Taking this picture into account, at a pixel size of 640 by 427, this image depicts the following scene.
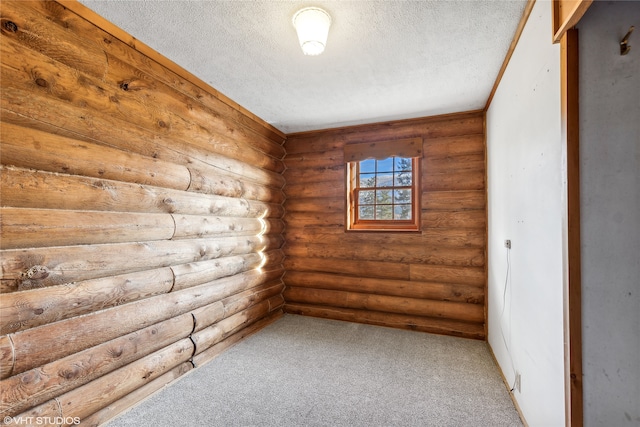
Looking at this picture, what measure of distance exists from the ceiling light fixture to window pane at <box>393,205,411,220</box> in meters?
2.40

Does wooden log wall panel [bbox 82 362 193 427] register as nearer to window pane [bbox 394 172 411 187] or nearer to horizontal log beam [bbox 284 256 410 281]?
horizontal log beam [bbox 284 256 410 281]

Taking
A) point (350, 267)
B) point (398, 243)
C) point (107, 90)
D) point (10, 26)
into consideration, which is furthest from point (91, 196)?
point (398, 243)

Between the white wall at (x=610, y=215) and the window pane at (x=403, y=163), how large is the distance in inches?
97.5

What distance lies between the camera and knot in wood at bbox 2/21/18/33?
140 cm

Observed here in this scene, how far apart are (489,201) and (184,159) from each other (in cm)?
314

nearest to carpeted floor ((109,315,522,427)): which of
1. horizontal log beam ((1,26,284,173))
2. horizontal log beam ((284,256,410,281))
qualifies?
horizontal log beam ((284,256,410,281))

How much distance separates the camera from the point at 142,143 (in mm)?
2102

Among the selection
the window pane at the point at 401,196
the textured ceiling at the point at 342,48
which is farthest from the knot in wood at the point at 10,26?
the window pane at the point at 401,196

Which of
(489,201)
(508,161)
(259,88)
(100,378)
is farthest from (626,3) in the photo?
(100,378)

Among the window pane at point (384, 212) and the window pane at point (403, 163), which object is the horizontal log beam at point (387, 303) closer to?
the window pane at point (384, 212)

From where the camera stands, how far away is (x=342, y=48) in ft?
6.78

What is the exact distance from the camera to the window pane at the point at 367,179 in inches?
151

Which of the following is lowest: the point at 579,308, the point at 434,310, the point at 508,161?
the point at 434,310

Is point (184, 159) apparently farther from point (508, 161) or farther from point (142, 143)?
point (508, 161)
